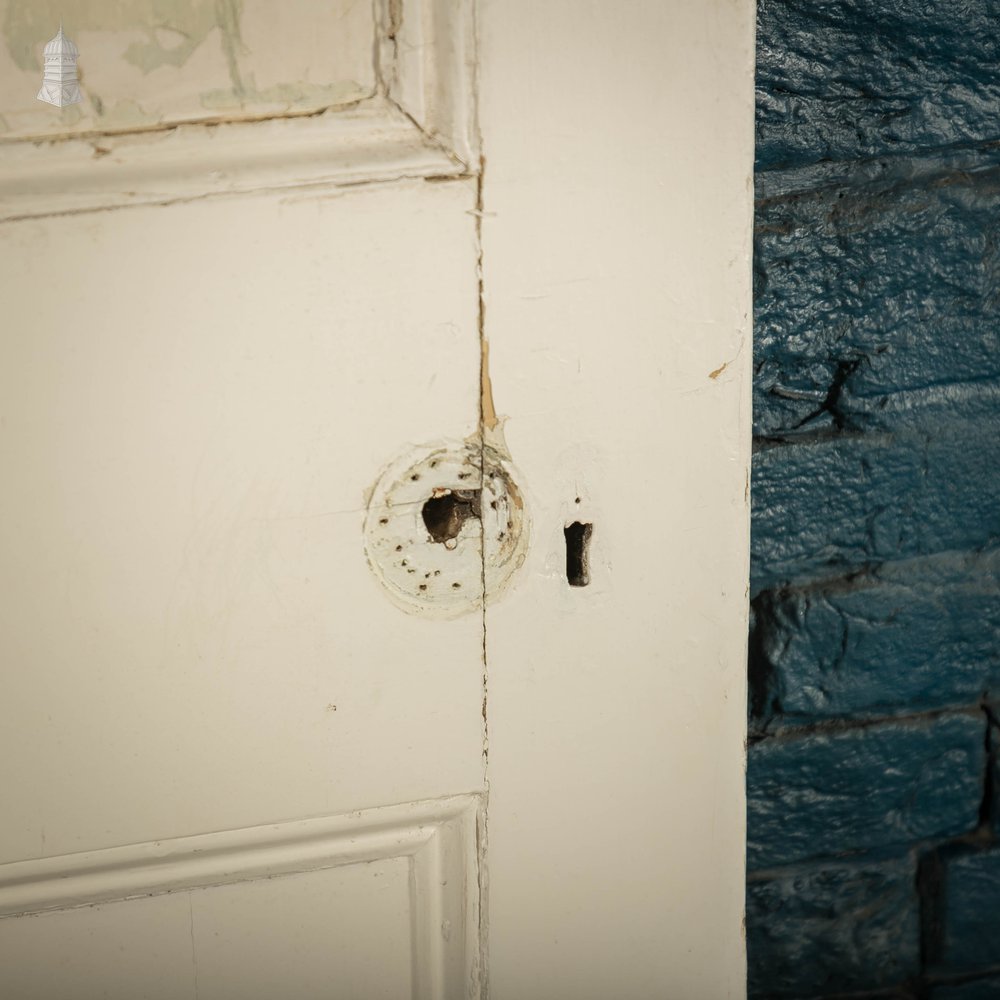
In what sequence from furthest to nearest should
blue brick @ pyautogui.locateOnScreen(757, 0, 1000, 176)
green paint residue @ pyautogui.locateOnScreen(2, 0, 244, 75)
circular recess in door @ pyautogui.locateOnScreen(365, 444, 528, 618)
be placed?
blue brick @ pyautogui.locateOnScreen(757, 0, 1000, 176)
circular recess in door @ pyautogui.locateOnScreen(365, 444, 528, 618)
green paint residue @ pyautogui.locateOnScreen(2, 0, 244, 75)

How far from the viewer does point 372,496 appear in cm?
77

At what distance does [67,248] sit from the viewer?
0.69 metres

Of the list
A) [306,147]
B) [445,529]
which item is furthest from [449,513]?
[306,147]

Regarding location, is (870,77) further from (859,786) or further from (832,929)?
(832,929)

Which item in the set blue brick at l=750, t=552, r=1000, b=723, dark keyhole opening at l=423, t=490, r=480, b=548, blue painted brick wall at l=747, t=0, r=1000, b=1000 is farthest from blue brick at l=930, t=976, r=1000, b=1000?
dark keyhole opening at l=423, t=490, r=480, b=548

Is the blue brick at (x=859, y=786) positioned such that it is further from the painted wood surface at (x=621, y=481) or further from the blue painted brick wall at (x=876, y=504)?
the painted wood surface at (x=621, y=481)

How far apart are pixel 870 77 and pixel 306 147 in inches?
24.6

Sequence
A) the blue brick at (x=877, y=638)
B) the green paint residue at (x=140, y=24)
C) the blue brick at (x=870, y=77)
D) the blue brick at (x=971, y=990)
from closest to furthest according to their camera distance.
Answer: the green paint residue at (x=140, y=24) → the blue brick at (x=870, y=77) → the blue brick at (x=877, y=638) → the blue brick at (x=971, y=990)

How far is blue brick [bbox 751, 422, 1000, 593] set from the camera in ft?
3.64

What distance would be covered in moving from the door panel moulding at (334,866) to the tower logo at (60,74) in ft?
1.80

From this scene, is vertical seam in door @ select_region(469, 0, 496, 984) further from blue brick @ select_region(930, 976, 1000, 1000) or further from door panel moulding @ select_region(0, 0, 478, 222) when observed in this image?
blue brick @ select_region(930, 976, 1000, 1000)

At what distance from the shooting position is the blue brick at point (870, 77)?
1.01m

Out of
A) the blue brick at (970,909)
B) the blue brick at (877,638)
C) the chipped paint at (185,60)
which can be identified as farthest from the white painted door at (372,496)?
the blue brick at (970,909)

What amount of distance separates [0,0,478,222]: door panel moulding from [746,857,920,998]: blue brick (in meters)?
0.91
